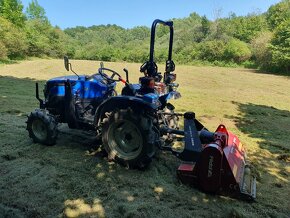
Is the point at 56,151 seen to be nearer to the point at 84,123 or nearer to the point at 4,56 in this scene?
the point at 84,123

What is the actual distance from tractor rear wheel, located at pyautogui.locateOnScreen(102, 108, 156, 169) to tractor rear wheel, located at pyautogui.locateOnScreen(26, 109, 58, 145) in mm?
1160

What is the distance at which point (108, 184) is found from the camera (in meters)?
4.56

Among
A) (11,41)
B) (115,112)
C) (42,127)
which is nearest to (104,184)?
(115,112)

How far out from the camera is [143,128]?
4.70 m

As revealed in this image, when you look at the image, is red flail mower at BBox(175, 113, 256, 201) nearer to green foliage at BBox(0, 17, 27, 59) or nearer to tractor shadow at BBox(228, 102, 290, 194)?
tractor shadow at BBox(228, 102, 290, 194)

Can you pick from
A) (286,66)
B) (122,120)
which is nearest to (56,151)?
(122,120)

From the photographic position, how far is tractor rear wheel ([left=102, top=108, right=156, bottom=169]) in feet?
15.5

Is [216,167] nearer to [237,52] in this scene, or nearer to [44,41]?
[237,52]

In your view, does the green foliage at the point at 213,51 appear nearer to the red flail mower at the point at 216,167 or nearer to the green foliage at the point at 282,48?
the green foliage at the point at 282,48

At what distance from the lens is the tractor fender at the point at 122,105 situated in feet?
15.8

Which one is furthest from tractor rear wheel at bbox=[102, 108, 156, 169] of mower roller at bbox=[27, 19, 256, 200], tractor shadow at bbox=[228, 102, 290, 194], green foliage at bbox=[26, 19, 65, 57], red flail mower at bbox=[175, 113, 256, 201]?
green foliage at bbox=[26, 19, 65, 57]

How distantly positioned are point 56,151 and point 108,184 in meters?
1.60

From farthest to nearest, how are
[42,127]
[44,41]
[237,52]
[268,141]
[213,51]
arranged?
[44,41], [213,51], [237,52], [268,141], [42,127]

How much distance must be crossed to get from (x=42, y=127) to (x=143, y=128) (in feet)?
7.33
